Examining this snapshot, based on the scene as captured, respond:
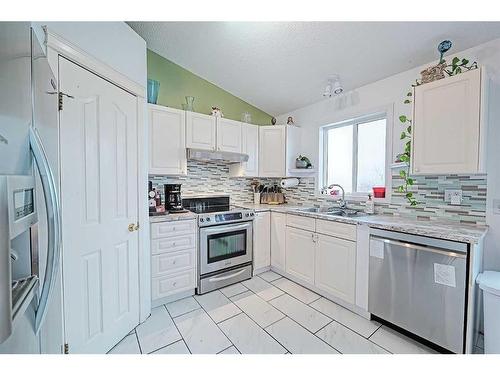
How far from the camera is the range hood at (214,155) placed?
8.48 feet

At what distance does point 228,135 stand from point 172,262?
1.71 metres

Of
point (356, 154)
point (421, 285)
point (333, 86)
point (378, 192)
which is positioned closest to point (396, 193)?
point (378, 192)

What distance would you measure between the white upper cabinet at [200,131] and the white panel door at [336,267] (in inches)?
67.9

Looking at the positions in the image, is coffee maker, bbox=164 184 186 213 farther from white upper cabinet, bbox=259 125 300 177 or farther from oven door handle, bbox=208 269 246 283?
white upper cabinet, bbox=259 125 300 177

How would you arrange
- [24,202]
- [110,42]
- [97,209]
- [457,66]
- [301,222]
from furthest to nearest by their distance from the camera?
[301,222], [457,66], [110,42], [97,209], [24,202]

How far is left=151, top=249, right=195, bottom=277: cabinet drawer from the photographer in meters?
2.16

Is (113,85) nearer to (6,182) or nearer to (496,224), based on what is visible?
(6,182)

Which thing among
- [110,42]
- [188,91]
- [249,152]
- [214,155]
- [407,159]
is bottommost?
[407,159]

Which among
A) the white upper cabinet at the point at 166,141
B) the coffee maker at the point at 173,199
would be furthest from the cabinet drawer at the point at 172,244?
the white upper cabinet at the point at 166,141

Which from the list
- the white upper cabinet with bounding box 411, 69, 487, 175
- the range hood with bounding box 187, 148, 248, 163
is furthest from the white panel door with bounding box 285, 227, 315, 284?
the white upper cabinet with bounding box 411, 69, 487, 175

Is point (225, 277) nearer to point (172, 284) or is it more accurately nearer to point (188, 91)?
point (172, 284)

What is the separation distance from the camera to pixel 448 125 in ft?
5.50

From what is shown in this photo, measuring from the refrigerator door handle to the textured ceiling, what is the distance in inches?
77.8
